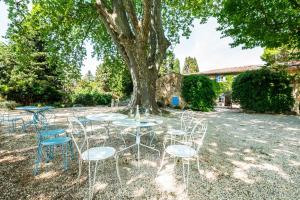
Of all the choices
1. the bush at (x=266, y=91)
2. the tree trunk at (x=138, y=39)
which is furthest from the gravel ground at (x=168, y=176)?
the bush at (x=266, y=91)

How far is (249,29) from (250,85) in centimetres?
493

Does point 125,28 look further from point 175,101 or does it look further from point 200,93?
point 175,101

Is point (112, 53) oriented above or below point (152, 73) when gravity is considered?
above

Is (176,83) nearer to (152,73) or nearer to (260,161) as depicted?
(152,73)

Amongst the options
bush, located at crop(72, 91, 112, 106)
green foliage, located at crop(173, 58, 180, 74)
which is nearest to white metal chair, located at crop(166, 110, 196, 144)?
bush, located at crop(72, 91, 112, 106)

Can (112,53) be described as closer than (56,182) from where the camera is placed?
No

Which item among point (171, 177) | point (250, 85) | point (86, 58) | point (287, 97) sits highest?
point (86, 58)

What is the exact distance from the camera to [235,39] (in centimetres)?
1023

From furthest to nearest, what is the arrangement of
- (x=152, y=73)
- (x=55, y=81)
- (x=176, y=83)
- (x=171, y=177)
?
(x=55, y=81), (x=176, y=83), (x=152, y=73), (x=171, y=177)

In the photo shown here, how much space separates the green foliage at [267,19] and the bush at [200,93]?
5.18m

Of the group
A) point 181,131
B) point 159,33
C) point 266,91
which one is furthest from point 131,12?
point 266,91

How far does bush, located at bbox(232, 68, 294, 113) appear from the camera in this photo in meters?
11.7

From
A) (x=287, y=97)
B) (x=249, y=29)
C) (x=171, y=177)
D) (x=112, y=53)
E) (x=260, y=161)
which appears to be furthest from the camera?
(x=112, y=53)

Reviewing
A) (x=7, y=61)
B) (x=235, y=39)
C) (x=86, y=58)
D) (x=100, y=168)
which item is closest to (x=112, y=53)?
(x=86, y=58)
